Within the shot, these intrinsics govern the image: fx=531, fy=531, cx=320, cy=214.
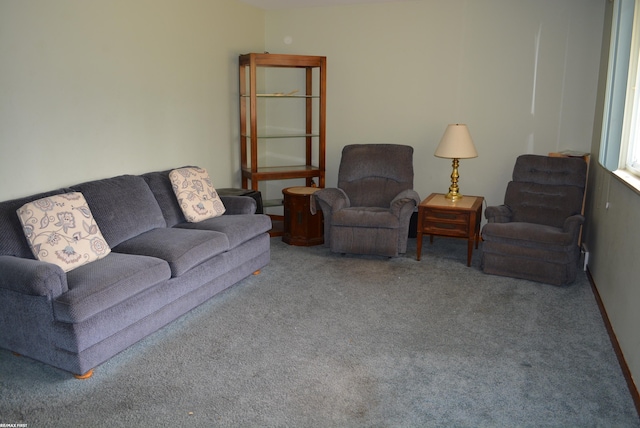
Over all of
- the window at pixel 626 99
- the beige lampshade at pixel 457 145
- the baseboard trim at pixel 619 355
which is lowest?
the baseboard trim at pixel 619 355

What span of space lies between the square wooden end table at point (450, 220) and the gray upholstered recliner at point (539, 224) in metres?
0.17

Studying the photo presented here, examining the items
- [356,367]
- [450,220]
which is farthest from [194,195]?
[450,220]

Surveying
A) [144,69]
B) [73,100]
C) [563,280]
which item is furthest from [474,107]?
[73,100]

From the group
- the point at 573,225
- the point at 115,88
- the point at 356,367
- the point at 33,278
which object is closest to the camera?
the point at 33,278

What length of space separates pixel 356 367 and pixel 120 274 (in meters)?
1.39


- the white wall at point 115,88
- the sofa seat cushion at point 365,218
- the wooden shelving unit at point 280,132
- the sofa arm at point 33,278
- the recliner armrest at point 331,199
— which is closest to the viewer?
the sofa arm at point 33,278

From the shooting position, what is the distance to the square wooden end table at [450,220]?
4.60 m

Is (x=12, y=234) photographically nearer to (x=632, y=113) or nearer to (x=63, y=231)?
(x=63, y=231)

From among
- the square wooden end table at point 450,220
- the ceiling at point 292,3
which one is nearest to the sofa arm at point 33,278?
the square wooden end table at point 450,220

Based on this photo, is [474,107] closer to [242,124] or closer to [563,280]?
[563,280]

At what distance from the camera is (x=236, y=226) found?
405 centimetres

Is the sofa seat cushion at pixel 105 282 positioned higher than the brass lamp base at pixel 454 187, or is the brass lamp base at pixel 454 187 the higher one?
the brass lamp base at pixel 454 187

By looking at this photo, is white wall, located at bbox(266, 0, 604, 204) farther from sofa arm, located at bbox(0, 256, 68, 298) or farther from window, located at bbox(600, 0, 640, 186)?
sofa arm, located at bbox(0, 256, 68, 298)

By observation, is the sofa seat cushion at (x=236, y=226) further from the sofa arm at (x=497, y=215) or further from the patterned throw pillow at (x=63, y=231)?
the sofa arm at (x=497, y=215)
